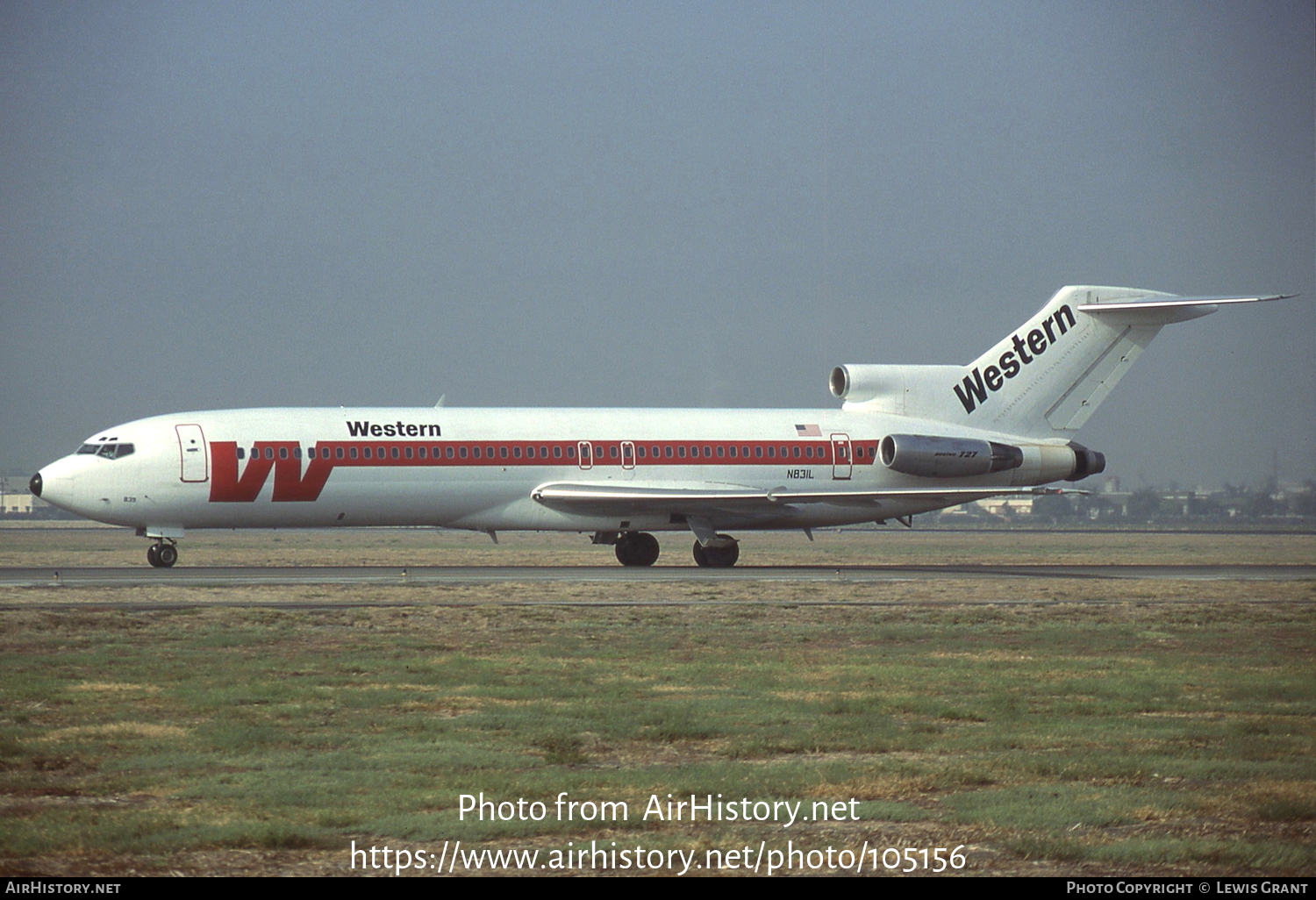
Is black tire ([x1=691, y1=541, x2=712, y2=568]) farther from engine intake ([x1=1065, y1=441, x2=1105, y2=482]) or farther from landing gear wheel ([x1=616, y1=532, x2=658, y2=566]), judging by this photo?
engine intake ([x1=1065, y1=441, x2=1105, y2=482])

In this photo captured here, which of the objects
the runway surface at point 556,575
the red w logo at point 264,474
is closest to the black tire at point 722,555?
the runway surface at point 556,575

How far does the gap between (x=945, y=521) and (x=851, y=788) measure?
114m

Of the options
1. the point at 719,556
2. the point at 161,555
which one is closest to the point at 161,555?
the point at 161,555

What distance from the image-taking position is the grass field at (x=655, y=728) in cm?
995

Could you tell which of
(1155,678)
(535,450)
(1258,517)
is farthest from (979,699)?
(1258,517)

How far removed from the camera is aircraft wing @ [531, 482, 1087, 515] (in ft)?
124

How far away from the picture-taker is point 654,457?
129 feet

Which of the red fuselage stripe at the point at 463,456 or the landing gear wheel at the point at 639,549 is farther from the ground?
the red fuselage stripe at the point at 463,456

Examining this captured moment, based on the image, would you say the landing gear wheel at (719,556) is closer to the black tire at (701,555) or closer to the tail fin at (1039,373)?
the black tire at (701,555)

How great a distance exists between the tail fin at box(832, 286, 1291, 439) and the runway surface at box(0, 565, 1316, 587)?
4938 mm

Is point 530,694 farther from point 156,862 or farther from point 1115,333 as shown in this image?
point 1115,333

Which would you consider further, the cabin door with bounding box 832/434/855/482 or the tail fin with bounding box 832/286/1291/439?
the tail fin with bounding box 832/286/1291/439

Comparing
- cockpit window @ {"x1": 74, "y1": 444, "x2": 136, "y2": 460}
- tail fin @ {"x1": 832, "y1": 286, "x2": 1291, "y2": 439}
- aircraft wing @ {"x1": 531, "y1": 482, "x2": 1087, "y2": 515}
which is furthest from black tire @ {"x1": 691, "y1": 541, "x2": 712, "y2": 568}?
cockpit window @ {"x1": 74, "y1": 444, "x2": 136, "y2": 460}

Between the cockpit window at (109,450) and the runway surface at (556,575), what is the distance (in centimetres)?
287
